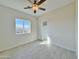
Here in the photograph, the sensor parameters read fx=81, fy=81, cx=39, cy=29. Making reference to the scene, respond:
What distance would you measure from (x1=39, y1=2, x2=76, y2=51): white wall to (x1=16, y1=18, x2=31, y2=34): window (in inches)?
75.5

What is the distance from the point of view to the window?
5980 millimetres

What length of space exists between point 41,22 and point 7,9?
3.98 meters

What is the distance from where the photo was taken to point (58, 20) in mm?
5645

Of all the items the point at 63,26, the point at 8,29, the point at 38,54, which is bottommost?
the point at 38,54

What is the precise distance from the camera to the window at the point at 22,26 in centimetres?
598

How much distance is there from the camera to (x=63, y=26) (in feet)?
16.8

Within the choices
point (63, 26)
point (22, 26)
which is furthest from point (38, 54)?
point (22, 26)

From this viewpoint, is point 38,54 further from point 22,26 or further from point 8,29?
point 22,26

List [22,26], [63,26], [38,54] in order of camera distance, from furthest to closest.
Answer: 1. [22,26]
2. [63,26]
3. [38,54]

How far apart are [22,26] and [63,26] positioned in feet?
10.4

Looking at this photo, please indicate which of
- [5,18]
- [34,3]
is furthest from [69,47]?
[5,18]

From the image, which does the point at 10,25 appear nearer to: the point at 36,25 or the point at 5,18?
the point at 5,18

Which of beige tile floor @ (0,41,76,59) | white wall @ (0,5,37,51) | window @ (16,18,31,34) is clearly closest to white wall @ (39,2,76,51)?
beige tile floor @ (0,41,76,59)

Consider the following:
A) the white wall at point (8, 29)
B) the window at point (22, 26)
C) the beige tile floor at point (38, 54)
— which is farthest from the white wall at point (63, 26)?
the white wall at point (8, 29)
